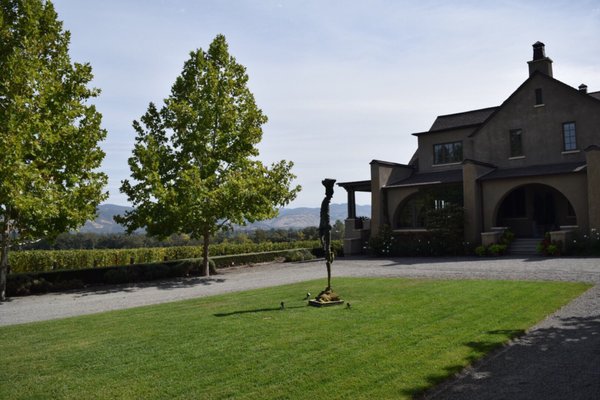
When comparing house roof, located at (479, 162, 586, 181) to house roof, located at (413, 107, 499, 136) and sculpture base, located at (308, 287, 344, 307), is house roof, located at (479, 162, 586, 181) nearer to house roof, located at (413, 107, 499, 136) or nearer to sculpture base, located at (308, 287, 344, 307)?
house roof, located at (413, 107, 499, 136)

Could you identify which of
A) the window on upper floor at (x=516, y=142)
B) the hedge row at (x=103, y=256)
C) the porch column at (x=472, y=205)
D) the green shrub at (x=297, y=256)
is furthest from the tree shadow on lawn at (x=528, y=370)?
the hedge row at (x=103, y=256)

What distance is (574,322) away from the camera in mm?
9047

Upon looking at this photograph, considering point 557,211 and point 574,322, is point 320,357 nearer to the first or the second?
point 574,322

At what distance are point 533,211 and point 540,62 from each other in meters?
10.1

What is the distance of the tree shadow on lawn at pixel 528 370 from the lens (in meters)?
5.69

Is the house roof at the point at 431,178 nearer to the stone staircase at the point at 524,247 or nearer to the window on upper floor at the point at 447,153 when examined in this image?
the window on upper floor at the point at 447,153

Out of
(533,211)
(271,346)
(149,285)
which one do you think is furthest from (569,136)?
(271,346)

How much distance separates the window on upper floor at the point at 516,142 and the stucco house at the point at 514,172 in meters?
0.06

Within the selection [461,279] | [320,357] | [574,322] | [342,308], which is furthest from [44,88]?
[574,322]

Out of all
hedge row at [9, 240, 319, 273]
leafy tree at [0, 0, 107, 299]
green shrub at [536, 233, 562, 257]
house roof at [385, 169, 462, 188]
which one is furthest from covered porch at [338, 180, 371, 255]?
leafy tree at [0, 0, 107, 299]

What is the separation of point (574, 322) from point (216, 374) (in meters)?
7.09

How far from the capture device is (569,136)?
88.2ft

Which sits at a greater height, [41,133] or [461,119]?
[461,119]

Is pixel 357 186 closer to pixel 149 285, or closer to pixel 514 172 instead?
pixel 514 172
